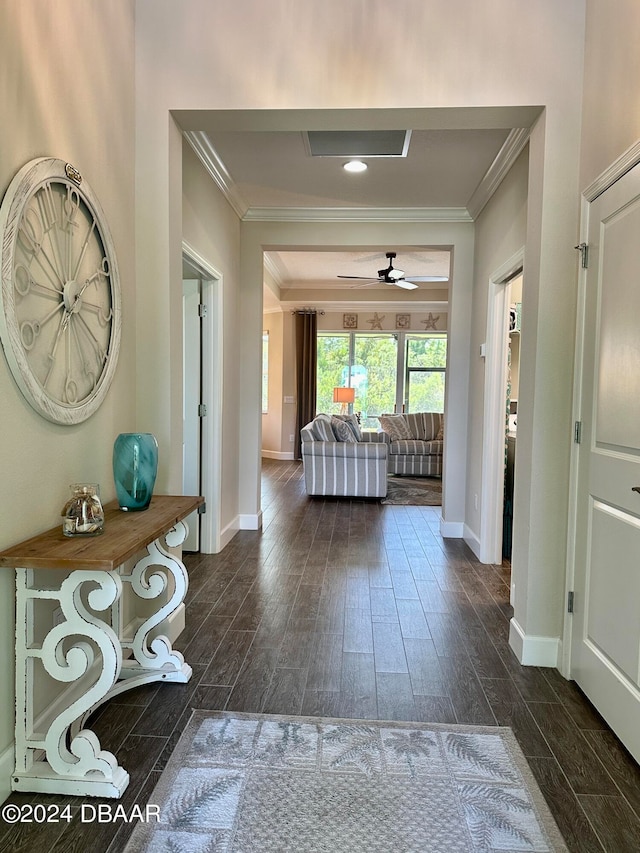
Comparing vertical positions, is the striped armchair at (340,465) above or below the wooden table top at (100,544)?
below

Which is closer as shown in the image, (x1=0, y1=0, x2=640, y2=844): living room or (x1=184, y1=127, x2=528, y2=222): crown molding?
(x1=0, y1=0, x2=640, y2=844): living room

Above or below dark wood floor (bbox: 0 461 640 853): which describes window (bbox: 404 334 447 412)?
above

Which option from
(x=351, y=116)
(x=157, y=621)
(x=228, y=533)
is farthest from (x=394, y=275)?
(x=157, y=621)

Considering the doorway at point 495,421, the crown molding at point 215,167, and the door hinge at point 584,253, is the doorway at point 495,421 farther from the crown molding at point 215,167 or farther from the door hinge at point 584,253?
the crown molding at point 215,167

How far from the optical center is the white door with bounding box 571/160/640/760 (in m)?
1.81

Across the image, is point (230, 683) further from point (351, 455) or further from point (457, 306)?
point (351, 455)

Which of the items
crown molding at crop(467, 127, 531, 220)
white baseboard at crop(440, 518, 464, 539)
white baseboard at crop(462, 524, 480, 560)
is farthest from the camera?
white baseboard at crop(440, 518, 464, 539)

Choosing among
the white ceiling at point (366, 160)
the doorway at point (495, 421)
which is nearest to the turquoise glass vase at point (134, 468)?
the white ceiling at point (366, 160)

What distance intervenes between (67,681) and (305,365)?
8184mm

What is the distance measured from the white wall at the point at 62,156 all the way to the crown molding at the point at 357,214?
7.09 ft

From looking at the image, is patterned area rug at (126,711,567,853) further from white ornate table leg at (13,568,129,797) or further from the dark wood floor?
white ornate table leg at (13,568,129,797)

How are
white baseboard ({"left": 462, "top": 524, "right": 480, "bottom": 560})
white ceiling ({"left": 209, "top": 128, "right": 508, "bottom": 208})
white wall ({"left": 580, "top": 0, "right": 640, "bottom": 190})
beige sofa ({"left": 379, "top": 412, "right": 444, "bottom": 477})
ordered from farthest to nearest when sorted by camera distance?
beige sofa ({"left": 379, "top": 412, "right": 444, "bottom": 477}) → white baseboard ({"left": 462, "top": 524, "right": 480, "bottom": 560}) → white ceiling ({"left": 209, "top": 128, "right": 508, "bottom": 208}) → white wall ({"left": 580, "top": 0, "right": 640, "bottom": 190})

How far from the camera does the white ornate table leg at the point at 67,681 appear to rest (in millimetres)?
1560

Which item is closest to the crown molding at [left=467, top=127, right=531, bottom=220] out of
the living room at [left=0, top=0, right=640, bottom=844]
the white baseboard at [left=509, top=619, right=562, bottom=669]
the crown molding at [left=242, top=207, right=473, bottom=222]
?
the crown molding at [left=242, top=207, right=473, bottom=222]
